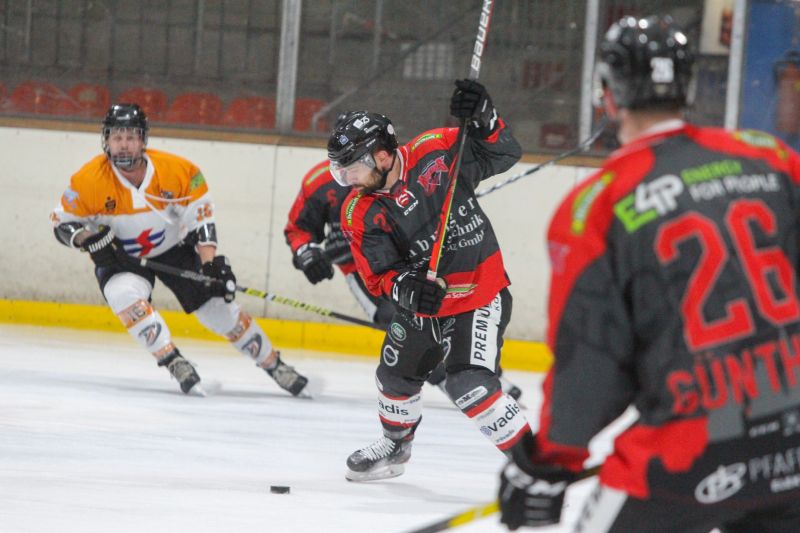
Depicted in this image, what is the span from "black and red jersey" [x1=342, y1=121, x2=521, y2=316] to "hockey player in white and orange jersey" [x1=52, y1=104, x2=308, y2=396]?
5.45 feet

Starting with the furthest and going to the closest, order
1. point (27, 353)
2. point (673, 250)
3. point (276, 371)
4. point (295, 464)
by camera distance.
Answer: point (27, 353) < point (276, 371) < point (295, 464) < point (673, 250)

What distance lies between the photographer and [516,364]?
6211 mm

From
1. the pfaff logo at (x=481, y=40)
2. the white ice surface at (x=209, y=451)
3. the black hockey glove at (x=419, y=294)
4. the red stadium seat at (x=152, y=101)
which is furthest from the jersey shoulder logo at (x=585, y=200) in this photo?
the red stadium seat at (x=152, y=101)

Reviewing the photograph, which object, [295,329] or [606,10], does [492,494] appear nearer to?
[295,329]

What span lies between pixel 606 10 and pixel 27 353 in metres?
3.18

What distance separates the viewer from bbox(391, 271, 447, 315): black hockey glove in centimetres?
324

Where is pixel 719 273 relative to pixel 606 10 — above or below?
below

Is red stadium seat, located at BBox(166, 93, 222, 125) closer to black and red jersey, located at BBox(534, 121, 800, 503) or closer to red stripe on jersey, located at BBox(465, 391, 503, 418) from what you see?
red stripe on jersey, located at BBox(465, 391, 503, 418)

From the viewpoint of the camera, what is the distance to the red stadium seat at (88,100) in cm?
673

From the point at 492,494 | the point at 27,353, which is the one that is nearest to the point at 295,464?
the point at 492,494

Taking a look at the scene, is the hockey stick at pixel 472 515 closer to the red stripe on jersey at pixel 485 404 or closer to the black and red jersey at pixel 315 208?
the red stripe on jersey at pixel 485 404

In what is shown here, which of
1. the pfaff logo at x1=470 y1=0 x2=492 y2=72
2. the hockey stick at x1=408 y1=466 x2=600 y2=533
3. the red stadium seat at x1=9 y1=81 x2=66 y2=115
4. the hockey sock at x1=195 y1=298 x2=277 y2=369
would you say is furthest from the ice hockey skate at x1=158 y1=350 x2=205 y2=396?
the hockey stick at x1=408 y1=466 x2=600 y2=533

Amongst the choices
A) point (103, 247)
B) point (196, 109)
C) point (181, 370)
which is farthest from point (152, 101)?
point (181, 370)

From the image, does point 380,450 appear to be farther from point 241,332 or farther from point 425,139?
point 241,332
